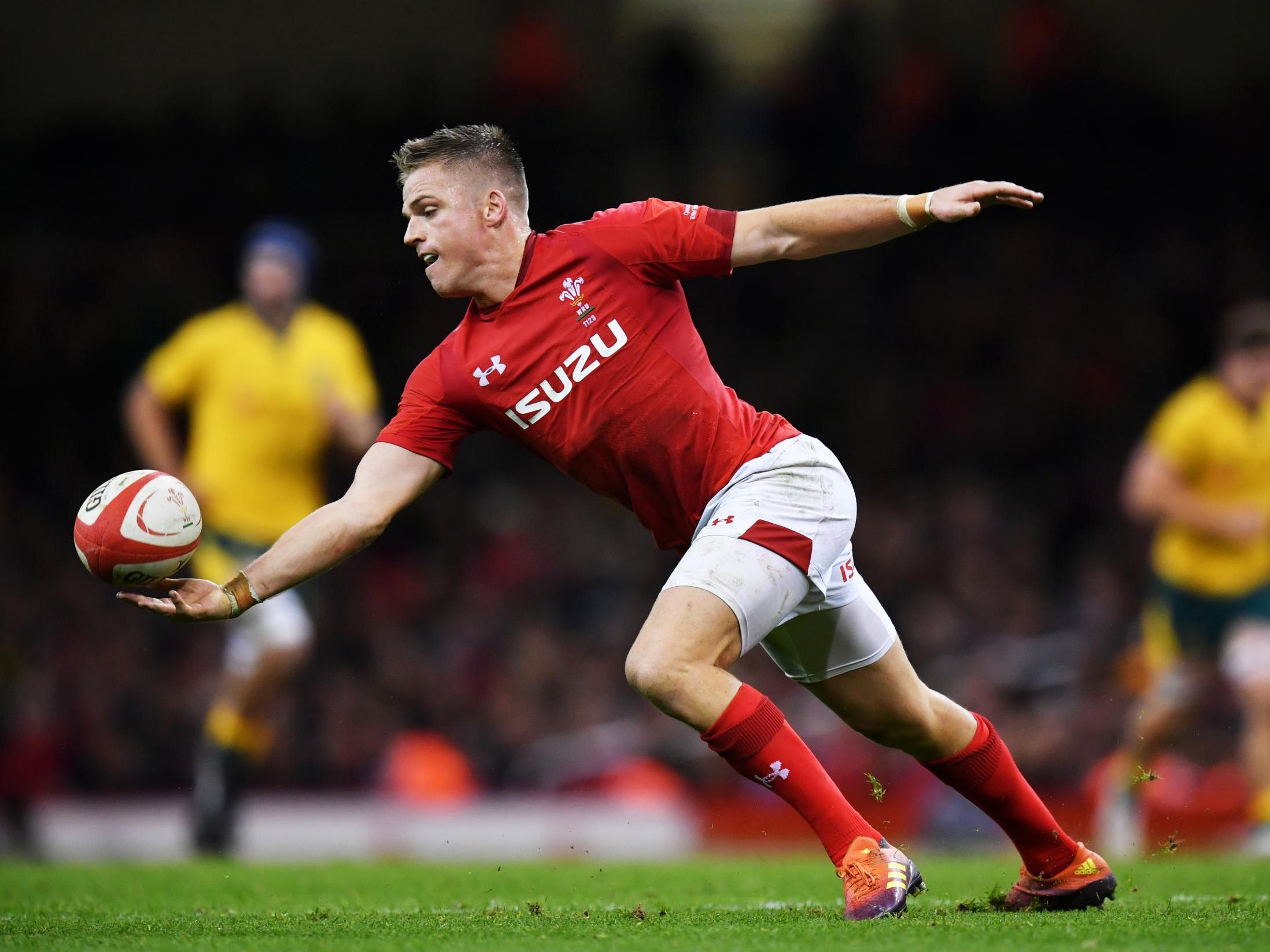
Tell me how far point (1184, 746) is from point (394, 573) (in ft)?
21.4

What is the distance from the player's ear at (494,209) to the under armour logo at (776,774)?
73.0 inches

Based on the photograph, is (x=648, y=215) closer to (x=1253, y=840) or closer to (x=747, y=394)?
(x=1253, y=840)

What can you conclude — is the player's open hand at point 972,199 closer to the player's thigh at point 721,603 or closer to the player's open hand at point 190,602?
the player's thigh at point 721,603

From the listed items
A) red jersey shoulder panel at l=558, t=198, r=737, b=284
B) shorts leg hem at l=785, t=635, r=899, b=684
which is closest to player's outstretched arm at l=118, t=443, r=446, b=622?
red jersey shoulder panel at l=558, t=198, r=737, b=284

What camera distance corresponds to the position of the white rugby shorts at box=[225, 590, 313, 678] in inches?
334

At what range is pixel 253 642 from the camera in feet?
28.0

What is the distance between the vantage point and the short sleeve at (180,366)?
9031 millimetres

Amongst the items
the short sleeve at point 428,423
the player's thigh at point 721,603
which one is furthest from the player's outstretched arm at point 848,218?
the short sleeve at point 428,423

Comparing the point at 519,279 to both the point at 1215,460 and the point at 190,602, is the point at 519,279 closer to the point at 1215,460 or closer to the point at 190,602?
the point at 190,602

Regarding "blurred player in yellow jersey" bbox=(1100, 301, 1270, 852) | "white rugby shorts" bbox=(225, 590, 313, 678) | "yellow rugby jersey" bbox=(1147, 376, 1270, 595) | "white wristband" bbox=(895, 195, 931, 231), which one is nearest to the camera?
"white wristband" bbox=(895, 195, 931, 231)

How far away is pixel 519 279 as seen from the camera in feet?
17.0

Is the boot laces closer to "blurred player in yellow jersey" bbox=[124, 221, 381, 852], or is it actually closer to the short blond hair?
the short blond hair

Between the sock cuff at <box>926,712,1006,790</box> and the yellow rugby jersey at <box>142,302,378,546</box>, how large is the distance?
461 centimetres

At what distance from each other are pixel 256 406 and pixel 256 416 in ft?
0.18
